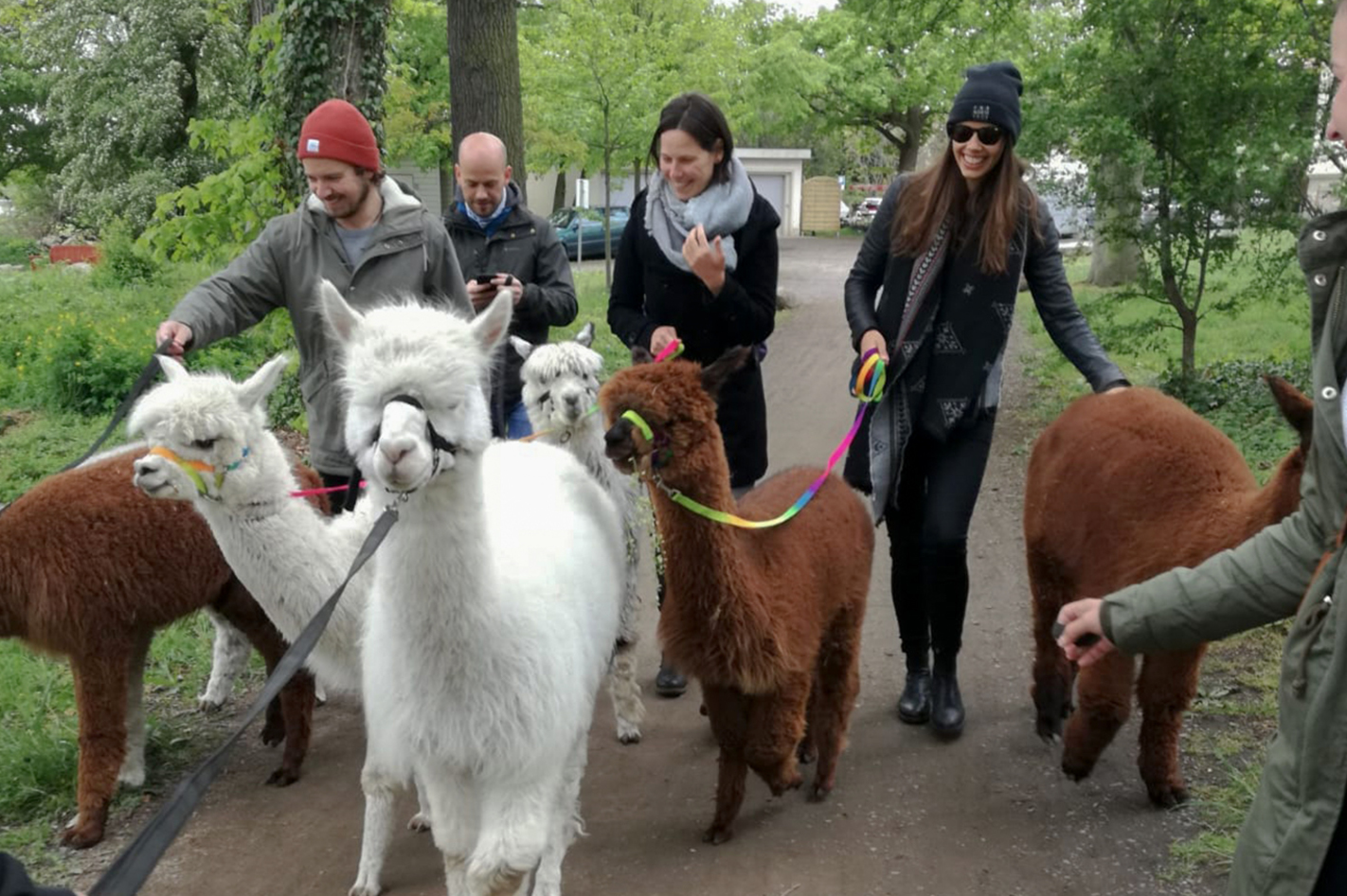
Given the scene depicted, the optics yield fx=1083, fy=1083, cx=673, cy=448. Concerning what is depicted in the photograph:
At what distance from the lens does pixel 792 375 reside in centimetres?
1230

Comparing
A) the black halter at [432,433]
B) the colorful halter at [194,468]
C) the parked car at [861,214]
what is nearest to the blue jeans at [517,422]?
the colorful halter at [194,468]

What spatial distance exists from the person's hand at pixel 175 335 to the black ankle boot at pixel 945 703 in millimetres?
2973

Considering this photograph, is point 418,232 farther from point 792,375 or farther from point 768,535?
point 792,375

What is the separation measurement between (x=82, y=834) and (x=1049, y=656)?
3.53 m

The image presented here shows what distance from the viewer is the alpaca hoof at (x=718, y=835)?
11.7ft

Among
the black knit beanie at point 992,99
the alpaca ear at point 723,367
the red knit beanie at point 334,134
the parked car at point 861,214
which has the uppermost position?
the black knit beanie at point 992,99

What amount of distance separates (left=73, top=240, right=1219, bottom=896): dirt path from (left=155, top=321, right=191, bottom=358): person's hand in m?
1.70

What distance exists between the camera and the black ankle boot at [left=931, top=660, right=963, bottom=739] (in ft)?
13.9

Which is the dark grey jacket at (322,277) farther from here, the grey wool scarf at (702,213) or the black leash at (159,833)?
the black leash at (159,833)

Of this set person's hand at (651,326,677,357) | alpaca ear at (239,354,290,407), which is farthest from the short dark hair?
alpaca ear at (239,354,290,407)

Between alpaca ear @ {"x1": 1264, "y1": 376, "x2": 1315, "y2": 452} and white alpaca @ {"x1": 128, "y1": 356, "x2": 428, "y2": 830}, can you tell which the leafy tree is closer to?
alpaca ear @ {"x1": 1264, "y1": 376, "x2": 1315, "y2": 452}

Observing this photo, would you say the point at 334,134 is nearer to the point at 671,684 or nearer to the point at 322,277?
the point at 322,277

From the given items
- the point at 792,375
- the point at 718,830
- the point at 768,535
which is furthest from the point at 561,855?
the point at 792,375

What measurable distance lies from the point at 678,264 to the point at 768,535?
3.68 ft
